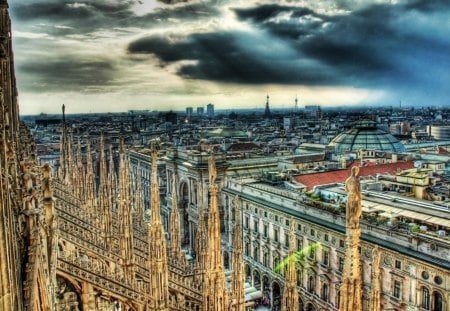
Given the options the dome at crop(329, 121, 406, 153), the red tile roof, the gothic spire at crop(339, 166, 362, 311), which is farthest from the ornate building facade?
the dome at crop(329, 121, 406, 153)

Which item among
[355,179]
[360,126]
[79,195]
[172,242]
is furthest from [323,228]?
[360,126]

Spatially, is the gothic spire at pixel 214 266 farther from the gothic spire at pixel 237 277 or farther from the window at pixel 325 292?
the window at pixel 325 292

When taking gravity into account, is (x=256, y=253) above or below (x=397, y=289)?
below

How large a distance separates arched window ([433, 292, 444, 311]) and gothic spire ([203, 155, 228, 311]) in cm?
1395

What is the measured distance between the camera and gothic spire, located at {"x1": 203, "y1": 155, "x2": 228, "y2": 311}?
45.0 feet

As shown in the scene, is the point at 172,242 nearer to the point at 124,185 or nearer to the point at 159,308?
the point at 124,185

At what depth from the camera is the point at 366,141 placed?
67.9 metres

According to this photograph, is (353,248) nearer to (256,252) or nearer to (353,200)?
(353,200)

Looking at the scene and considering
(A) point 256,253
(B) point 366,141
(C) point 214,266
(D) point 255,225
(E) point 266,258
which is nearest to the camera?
(C) point 214,266

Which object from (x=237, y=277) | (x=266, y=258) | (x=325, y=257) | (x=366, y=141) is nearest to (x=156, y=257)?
(x=237, y=277)

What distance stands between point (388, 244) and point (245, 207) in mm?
16696

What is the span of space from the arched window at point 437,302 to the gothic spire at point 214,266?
14.0 meters

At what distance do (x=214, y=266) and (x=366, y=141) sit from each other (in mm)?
58620

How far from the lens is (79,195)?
3731 centimetres
